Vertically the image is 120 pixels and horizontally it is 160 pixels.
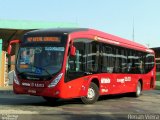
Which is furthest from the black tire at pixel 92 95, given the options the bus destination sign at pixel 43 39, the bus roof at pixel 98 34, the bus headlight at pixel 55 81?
the bus destination sign at pixel 43 39

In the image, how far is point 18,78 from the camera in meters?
15.8

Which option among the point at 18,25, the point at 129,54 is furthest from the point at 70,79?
the point at 18,25

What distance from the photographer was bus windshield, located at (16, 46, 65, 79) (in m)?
15.2

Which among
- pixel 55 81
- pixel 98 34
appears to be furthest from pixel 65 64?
pixel 98 34

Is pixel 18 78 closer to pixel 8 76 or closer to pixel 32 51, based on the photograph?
pixel 32 51

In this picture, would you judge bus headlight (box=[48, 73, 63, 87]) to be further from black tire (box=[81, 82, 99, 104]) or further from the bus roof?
black tire (box=[81, 82, 99, 104])

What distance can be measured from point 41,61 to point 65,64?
0.92 m

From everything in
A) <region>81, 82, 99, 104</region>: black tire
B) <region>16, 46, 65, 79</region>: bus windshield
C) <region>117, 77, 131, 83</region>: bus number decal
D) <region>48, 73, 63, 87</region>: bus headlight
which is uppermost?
<region>16, 46, 65, 79</region>: bus windshield

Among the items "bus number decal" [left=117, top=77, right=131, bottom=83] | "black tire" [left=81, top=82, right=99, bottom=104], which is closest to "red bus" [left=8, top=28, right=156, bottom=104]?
"black tire" [left=81, top=82, right=99, bottom=104]

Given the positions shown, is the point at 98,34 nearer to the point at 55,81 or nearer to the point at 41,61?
the point at 41,61

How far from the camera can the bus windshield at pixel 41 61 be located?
15.2 meters

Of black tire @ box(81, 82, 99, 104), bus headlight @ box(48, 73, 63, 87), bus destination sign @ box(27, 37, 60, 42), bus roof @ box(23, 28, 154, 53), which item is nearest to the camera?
bus headlight @ box(48, 73, 63, 87)

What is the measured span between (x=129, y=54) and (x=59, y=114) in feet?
30.3

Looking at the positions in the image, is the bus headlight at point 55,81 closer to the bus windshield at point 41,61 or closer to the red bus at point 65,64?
the red bus at point 65,64
